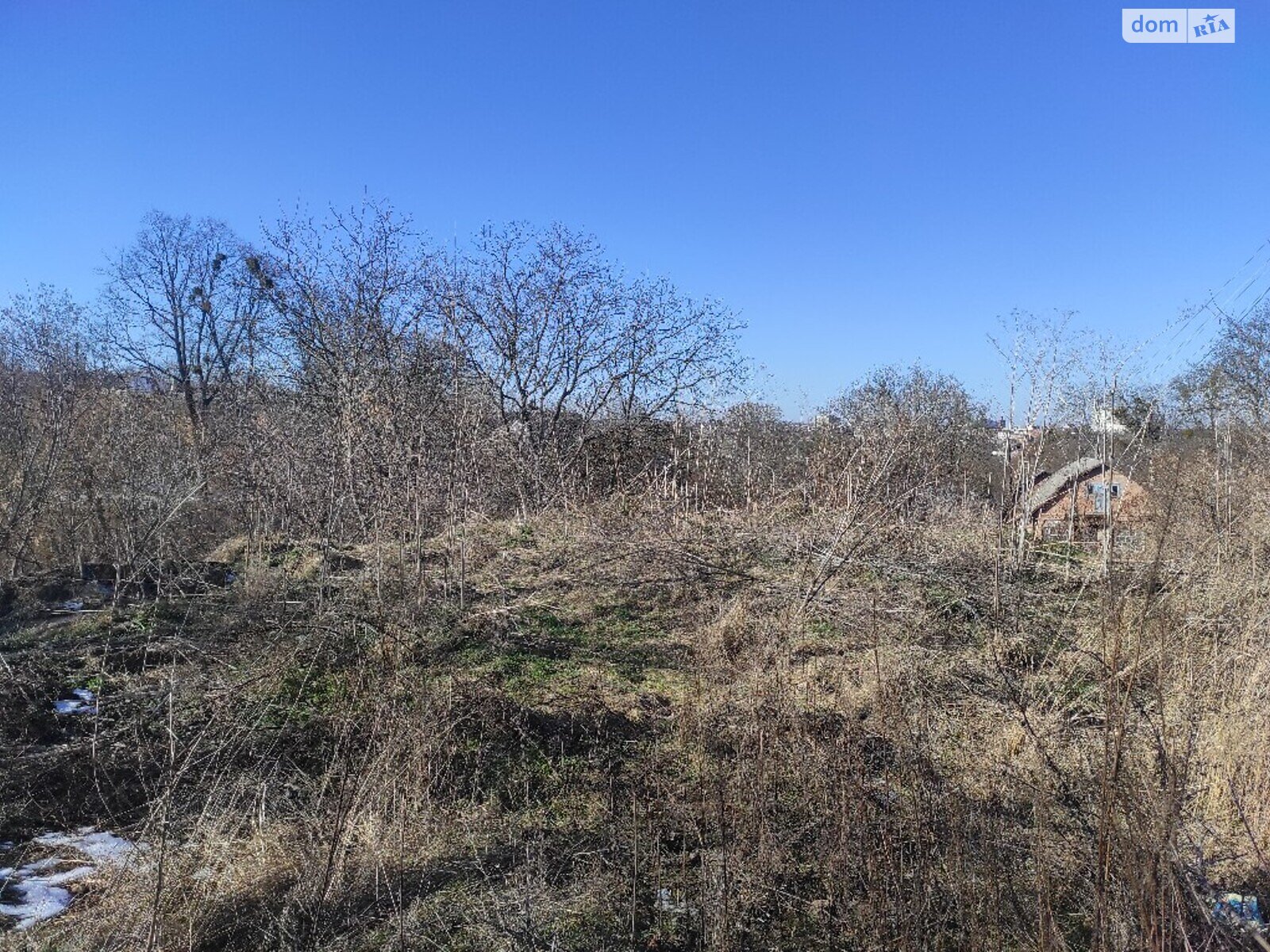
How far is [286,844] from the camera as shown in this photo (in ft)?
10.0

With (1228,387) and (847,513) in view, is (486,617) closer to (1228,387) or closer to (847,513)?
(847,513)

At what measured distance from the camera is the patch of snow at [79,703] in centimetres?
464

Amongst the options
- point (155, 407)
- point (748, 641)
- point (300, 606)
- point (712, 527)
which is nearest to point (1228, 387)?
point (712, 527)

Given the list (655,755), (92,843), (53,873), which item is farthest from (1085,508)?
(53,873)

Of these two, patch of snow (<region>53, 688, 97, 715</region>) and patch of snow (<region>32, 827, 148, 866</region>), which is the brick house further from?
Result: patch of snow (<region>53, 688, 97, 715</region>)

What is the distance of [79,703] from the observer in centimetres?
479

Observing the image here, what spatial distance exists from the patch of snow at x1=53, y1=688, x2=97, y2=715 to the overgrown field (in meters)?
0.08

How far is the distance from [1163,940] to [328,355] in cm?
1179

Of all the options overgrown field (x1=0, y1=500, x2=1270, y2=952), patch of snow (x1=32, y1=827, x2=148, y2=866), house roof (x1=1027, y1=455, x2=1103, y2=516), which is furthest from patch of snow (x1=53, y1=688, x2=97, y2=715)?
house roof (x1=1027, y1=455, x2=1103, y2=516)

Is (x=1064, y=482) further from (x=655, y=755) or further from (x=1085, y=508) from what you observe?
(x=655, y=755)

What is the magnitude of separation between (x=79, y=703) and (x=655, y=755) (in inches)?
145

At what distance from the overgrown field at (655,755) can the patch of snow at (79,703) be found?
0.26ft

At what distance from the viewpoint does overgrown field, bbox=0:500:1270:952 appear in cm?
249

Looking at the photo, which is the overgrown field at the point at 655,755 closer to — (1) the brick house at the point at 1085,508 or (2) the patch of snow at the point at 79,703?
(2) the patch of snow at the point at 79,703
